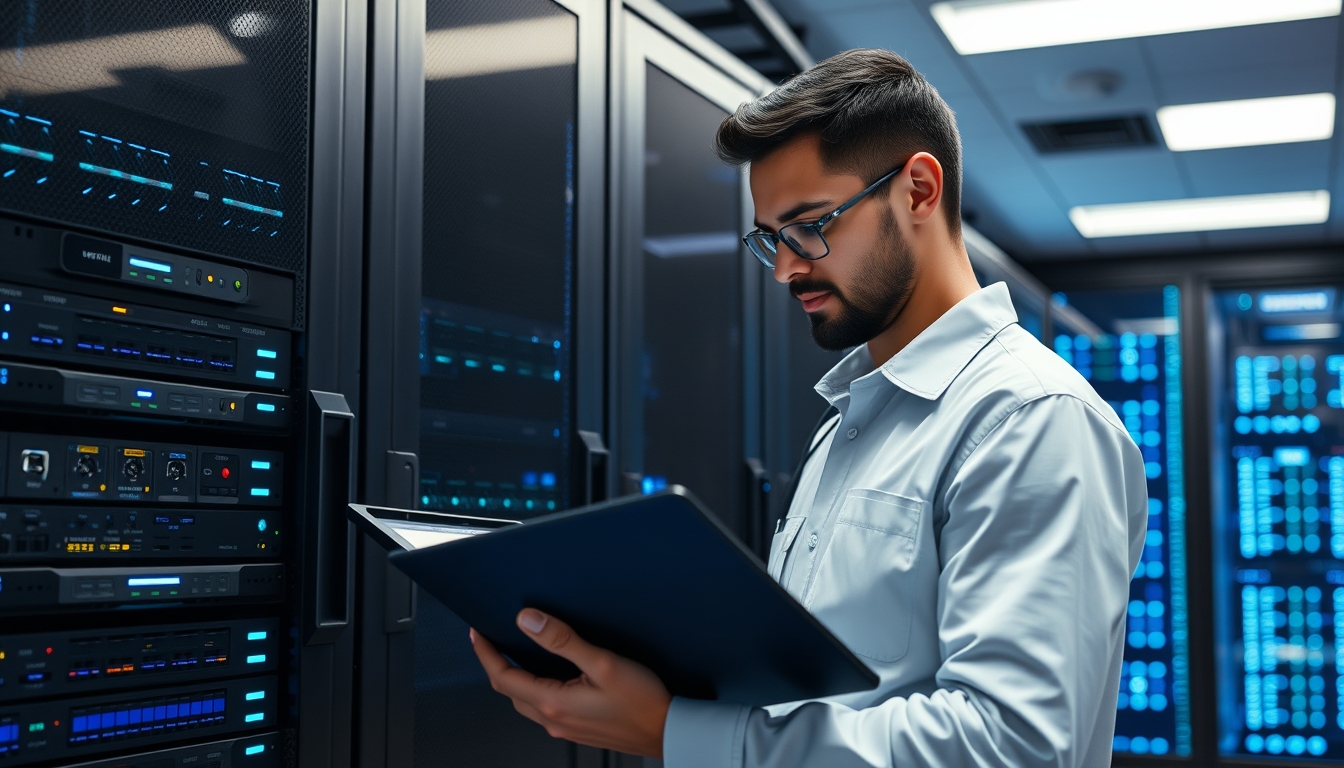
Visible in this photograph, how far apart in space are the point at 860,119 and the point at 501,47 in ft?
2.61

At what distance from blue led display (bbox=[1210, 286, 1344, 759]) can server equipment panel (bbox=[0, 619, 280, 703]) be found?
17.9ft

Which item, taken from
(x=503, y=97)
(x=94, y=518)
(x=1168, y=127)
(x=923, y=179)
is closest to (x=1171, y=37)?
(x=1168, y=127)

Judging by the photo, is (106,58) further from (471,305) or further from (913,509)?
(913,509)

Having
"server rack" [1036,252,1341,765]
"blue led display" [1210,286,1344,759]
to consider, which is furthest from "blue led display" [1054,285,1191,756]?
"blue led display" [1210,286,1344,759]

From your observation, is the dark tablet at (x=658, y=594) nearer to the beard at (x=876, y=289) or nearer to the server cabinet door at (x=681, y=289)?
the beard at (x=876, y=289)

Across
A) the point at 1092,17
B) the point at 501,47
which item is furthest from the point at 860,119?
the point at 1092,17

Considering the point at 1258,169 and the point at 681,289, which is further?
the point at 1258,169

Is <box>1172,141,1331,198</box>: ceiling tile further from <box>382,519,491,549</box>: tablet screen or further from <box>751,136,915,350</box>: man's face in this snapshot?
<box>382,519,491,549</box>: tablet screen

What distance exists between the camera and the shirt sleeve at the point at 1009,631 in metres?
0.81

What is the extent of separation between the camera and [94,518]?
1041 mm

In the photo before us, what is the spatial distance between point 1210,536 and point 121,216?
561 cm

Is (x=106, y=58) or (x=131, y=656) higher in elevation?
(x=106, y=58)

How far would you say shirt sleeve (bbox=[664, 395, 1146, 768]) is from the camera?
31.8 inches

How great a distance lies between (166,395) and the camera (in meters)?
1.09
